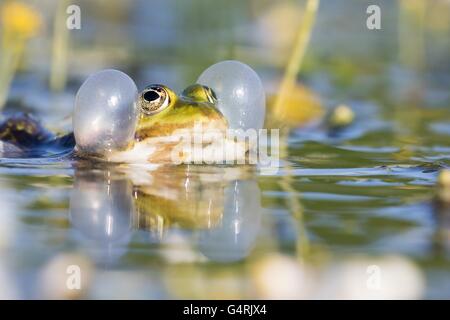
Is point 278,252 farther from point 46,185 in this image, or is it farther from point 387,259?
point 46,185

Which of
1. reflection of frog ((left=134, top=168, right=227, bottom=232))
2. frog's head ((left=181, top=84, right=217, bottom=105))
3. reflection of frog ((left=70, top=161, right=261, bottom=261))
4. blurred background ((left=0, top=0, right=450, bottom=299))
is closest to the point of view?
blurred background ((left=0, top=0, right=450, bottom=299))

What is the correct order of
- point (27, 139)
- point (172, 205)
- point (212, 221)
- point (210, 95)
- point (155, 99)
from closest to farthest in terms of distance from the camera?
point (212, 221)
point (172, 205)
point (155, 99)
point (210, 95)
point (27, 139)

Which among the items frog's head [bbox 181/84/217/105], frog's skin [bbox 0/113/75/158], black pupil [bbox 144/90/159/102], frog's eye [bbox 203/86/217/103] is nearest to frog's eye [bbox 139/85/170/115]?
black pupil [bbox 144/90/159/102]

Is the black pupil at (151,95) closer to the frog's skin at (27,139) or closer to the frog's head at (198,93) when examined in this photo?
the frog's head at (198,93)

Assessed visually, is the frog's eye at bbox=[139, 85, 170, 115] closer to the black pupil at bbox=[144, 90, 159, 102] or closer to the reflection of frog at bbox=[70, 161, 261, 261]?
the black pupil at bbox=[144, 90, 159, 102]

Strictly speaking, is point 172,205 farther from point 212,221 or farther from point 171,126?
A: point 171,126

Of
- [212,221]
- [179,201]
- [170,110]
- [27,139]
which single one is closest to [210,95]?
[170,110]

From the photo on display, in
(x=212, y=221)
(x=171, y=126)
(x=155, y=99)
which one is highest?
(x=155, y=99)
